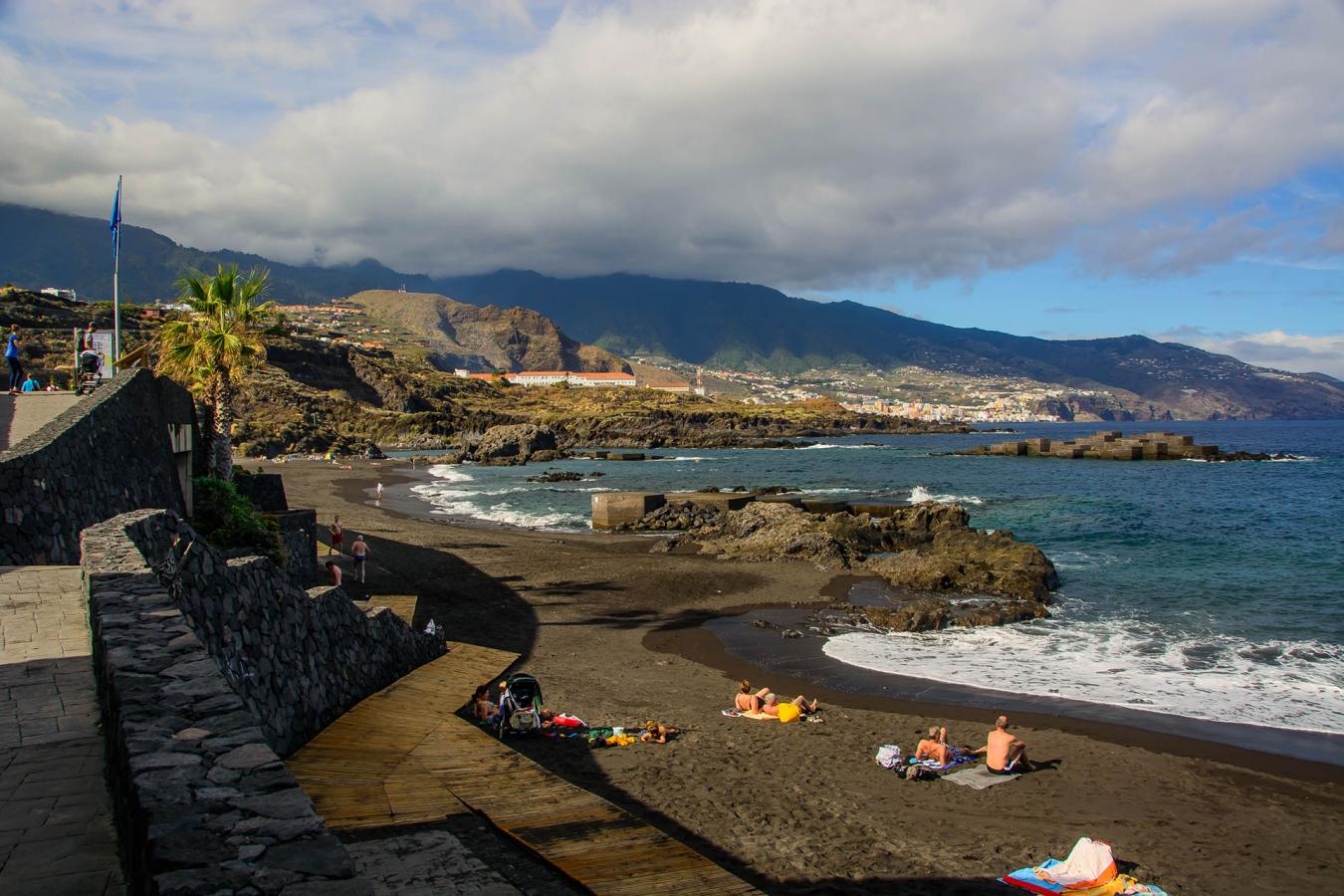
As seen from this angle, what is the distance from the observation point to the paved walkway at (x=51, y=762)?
4.18 m

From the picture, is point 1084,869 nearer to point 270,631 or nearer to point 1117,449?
point 270,631

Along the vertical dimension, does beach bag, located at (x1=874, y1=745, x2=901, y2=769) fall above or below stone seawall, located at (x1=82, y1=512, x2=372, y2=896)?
below

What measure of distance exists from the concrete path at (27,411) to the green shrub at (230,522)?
9.68 feet

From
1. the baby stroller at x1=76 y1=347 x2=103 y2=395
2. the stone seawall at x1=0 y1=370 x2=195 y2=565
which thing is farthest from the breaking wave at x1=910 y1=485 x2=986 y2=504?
the stone seawall at x1=0 y1=370 x2=195 y2=565

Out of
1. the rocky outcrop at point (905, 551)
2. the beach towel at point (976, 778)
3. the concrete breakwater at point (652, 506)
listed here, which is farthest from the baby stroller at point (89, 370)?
the concrete breakwater at point (652, 506)

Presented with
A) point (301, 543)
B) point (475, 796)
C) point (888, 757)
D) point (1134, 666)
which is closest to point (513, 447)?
point (301, 543)

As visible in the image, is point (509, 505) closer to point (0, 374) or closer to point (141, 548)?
point (0, 374)

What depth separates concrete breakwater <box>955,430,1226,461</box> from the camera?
3450 inches

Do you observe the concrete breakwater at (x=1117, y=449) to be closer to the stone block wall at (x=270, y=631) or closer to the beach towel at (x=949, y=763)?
the beach towel at (x=949, y=763)

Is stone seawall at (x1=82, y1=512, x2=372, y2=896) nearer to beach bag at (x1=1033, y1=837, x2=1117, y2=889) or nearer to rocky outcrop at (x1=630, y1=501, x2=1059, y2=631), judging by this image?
beach bag at (x1=1033, y1=837, x2=1117, y2=889)

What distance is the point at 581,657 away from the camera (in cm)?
1684

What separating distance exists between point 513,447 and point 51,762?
82104mm

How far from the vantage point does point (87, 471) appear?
12273 millimetres

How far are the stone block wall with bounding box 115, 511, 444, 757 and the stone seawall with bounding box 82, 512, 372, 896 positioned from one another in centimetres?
139
